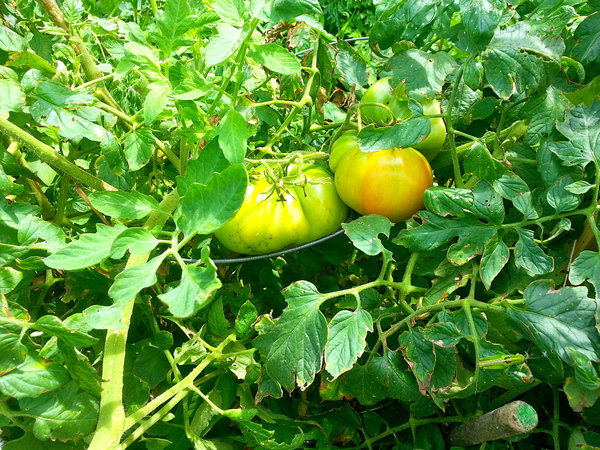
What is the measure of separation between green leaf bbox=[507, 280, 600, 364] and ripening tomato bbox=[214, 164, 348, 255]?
0.34 m

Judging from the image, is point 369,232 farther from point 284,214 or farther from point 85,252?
point 85,252

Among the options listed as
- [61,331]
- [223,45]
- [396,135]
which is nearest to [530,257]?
[396,135]

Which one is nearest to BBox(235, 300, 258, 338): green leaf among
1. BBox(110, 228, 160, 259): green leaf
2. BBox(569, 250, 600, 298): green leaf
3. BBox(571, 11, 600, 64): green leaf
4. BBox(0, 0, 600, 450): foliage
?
BBox(0, 0, 600, 450): foliage

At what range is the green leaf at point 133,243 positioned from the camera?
55 cm

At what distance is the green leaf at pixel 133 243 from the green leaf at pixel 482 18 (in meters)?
0.48

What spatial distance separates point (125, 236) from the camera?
1.82ft

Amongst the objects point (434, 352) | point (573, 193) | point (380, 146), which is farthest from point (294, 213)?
point (573, 193)

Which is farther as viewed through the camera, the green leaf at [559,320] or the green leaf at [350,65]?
the green leaf at [350,65]

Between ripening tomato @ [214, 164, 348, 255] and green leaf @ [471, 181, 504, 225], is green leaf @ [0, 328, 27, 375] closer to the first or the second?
ripening tomato @ [214, 164, 348, 255]

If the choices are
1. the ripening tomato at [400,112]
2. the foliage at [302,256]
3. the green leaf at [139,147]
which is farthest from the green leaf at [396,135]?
the green leaf at [139,147]

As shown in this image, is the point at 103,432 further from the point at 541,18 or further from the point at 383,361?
the point at 541,18

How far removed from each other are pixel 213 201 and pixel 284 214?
11.1 inches

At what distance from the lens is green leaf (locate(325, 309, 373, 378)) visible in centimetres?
64

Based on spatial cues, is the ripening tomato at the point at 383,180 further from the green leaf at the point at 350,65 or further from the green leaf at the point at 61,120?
the green leaf at the point at 61,120
